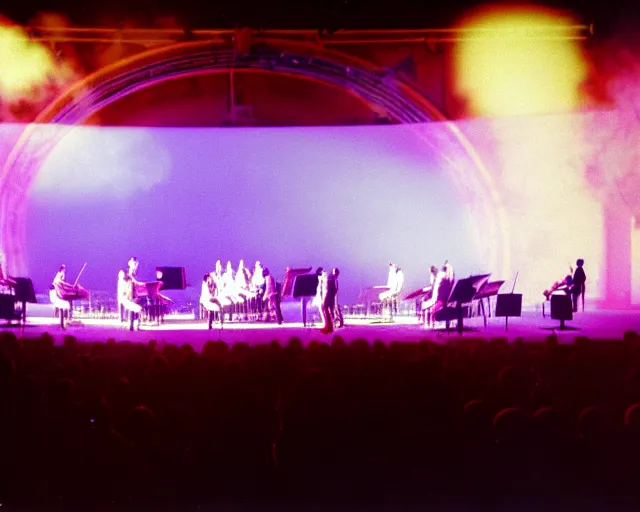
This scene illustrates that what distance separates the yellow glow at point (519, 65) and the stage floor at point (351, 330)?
4.76 m

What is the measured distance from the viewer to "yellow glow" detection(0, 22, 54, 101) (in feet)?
42.5

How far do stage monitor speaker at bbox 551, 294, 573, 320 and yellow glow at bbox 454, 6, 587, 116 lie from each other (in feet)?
17.1

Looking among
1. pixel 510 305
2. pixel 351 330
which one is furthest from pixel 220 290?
pixel 510 305

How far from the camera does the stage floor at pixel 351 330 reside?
411 inches

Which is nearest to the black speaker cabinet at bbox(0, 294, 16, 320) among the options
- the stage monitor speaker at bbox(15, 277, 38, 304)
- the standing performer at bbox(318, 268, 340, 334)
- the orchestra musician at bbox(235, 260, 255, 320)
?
the stage monitor speaker at bbox(15, 277, 38, 304)

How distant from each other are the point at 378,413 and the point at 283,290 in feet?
34.1

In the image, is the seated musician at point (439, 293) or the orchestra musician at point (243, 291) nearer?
the seated musician at point (439, 293)

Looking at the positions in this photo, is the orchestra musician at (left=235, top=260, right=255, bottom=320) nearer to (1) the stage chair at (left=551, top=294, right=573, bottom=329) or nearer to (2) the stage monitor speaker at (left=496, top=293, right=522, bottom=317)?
(2) the stage monitor speaker at (left=496, top=293, right=522, bottom=317)

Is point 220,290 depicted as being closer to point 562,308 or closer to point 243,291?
point 243,291

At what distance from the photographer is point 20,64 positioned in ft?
44.0

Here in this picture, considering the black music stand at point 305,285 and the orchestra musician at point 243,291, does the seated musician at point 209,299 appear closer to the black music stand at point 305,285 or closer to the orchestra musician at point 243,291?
the black music stand at point 305,285

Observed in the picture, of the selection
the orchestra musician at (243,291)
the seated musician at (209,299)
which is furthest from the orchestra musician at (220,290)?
the orchestra musician at (243,291)

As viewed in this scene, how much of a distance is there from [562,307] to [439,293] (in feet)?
6.80

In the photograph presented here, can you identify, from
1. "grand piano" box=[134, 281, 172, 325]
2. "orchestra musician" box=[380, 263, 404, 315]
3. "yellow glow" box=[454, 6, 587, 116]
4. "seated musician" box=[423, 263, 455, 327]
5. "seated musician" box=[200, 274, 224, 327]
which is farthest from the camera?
"orchestra musician" box=[380, 263, 404, 315]
